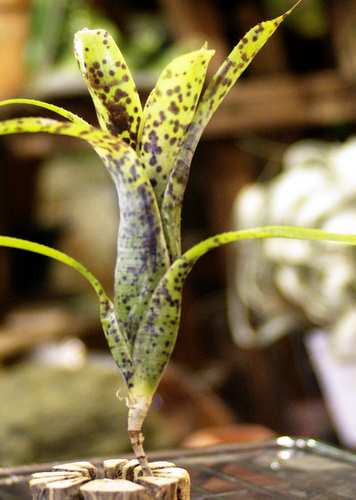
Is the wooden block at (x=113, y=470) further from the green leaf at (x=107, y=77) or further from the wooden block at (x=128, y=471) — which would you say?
the green leaf at (x=107, y=77)

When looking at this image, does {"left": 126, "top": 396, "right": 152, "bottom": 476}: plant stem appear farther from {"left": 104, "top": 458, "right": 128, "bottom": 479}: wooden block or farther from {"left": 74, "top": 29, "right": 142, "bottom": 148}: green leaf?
{"left": 74, "top": 29, "right": 142, "bottom": 148}: green leaf

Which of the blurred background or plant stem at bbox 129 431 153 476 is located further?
the blurred background

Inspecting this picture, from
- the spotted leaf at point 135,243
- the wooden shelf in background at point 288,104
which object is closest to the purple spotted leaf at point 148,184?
the spotted leaf at point 135,243

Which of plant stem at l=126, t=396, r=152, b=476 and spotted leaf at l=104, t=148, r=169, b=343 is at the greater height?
spotted leaf at l=104, t=148, r=169, b=343

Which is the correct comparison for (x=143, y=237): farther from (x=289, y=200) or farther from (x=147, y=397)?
(x=289, y=200)

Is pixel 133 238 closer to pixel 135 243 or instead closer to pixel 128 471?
pixel 135 243

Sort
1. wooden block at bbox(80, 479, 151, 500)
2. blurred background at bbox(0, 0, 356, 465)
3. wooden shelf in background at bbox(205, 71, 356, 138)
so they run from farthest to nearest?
1. wooden shelf in background at bbox(205, 71, 356, 138)
2. blurred background at bbox(0, 0, 356, 465)
3. wooden block at bbox(80, 479, 151, 500)

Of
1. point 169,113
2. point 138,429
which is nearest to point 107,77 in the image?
point 169,113

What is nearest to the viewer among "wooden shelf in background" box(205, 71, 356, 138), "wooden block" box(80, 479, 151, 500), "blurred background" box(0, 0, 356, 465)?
"wooden block" box(80, 479, 151, 500)

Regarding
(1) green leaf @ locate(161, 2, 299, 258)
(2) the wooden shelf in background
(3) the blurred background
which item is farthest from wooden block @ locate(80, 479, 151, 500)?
(2) the wooden shelf in background
